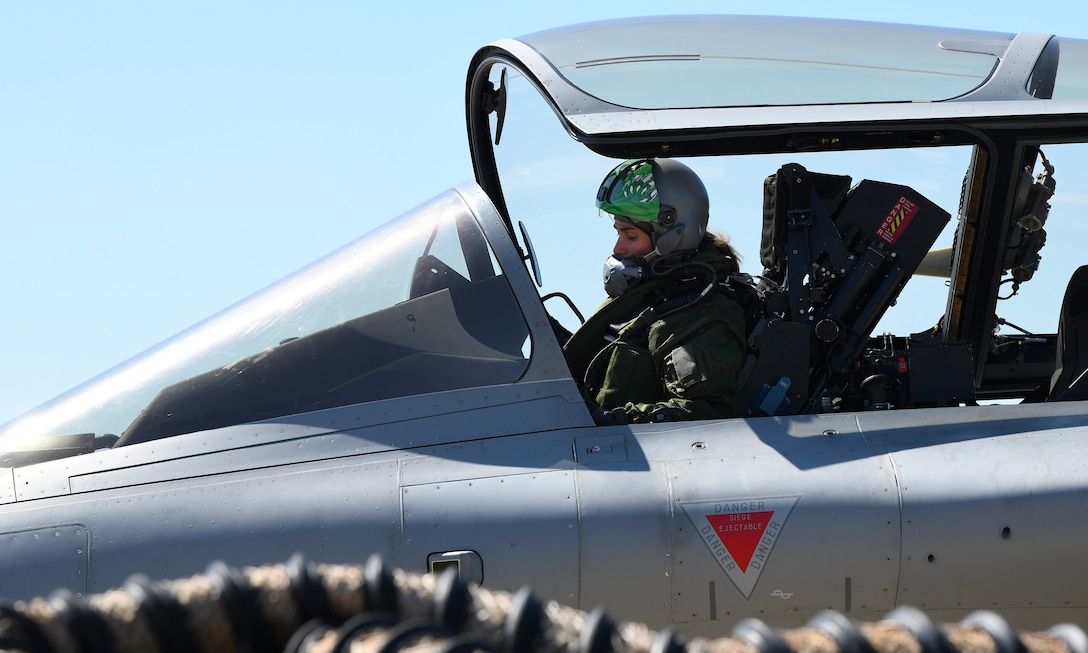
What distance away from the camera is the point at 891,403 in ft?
13.4

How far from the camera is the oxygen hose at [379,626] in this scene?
138cm

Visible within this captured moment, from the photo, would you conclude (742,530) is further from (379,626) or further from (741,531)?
(379,626)

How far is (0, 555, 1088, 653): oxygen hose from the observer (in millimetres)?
1385

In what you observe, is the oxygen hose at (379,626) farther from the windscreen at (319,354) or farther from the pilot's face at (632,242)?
the pilot's face at (632,242)

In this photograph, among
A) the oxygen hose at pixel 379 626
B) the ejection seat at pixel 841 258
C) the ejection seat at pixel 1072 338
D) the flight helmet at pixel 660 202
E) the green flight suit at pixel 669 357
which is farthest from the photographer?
the ejection seat at pixel 1072 338

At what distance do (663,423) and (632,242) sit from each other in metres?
1.07

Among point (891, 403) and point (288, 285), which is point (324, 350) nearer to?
point (288, 285)

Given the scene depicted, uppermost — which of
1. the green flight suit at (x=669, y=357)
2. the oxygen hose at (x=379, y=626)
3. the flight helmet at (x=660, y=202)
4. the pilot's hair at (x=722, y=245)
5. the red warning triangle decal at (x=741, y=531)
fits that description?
the flight helmet at (x=660, y=202)

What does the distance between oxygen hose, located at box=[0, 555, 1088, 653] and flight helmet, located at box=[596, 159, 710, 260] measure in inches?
106

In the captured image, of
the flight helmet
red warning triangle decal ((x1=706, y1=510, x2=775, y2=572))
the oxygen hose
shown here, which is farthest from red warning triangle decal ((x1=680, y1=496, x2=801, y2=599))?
the oxygen hose

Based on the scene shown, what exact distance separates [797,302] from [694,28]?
111cm

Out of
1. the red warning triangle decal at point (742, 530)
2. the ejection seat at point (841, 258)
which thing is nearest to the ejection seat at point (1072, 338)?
the ejection seat at point (841, 258)

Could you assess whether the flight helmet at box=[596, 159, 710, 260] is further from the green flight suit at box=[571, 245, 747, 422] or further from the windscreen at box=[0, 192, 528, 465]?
the windscreen at box=[0, 192, 528, 465]

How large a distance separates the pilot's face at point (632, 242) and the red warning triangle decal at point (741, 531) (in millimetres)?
1435
